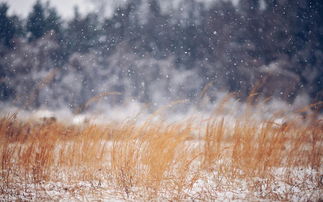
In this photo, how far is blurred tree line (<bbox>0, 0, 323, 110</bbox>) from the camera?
3.99 metres

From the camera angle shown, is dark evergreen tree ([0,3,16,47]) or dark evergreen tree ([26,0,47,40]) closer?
dark evergreen tree ([0,3,16,47])

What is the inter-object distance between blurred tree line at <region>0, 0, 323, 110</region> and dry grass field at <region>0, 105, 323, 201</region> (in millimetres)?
2174

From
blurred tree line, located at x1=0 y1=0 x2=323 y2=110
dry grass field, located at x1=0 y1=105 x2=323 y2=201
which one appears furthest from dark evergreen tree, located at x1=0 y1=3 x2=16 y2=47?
dry grass field, located at x1=0 y1=105 x2=323 y2=201

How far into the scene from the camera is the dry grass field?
1.55 metres

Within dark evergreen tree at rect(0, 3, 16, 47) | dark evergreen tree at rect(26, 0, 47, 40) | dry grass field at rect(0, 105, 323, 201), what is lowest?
dry grass field at rect(0, 105, 323, 201)

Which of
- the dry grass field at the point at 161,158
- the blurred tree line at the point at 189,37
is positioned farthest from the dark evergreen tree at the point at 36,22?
the dry grass field at the point at 161,158

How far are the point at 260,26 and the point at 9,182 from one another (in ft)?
15.1

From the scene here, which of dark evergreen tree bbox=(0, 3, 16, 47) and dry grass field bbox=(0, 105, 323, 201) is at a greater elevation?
dark evergreen tree bbox=(0, 3, 16, 47)

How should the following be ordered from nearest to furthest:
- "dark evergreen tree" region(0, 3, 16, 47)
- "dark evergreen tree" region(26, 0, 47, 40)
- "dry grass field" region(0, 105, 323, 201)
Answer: "dry grass field" region(0, 105, 323, 201) → "dark evergreen tree" region(0, 3, 16, 47) → "dark evergreen tree" region(26, 0, 47, 40)

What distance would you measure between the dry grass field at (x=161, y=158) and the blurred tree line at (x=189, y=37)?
7.13 feet

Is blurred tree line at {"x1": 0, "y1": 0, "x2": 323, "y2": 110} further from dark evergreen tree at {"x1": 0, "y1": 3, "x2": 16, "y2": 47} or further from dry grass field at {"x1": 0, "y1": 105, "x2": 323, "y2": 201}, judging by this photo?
dry grass field at {"x1": 0, "y1": 105, "x2": 323, "y2": 201}

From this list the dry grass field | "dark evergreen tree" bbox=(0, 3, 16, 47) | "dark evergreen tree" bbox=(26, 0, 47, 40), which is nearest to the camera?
the dry grass field

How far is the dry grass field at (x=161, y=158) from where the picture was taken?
1546 mm

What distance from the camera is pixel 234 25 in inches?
188
